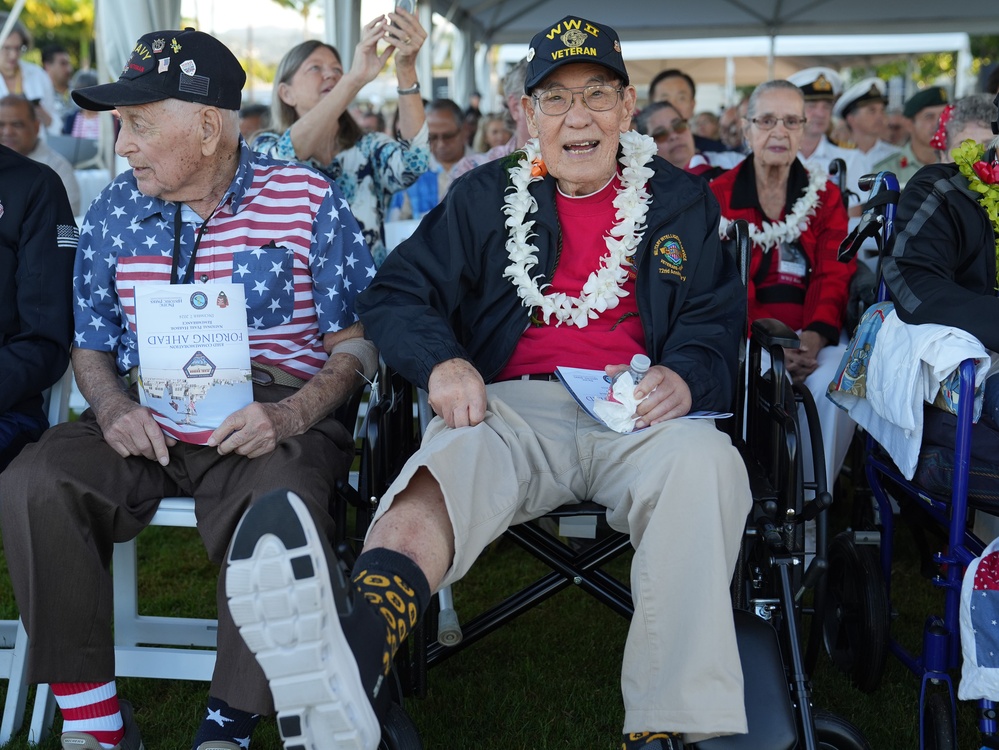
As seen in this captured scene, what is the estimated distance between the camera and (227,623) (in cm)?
239

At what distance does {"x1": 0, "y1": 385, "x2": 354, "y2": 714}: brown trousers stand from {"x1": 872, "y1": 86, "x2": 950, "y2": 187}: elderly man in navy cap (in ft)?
15.4

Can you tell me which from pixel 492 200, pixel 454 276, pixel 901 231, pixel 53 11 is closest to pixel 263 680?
pixel 454 276

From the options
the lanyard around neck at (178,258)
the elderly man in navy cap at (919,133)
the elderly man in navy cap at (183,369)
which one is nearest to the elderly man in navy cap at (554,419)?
the elderly man in navy cap at (183,369)

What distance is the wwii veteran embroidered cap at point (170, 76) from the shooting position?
2.75 metres

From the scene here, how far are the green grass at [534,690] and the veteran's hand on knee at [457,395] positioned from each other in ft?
3.01

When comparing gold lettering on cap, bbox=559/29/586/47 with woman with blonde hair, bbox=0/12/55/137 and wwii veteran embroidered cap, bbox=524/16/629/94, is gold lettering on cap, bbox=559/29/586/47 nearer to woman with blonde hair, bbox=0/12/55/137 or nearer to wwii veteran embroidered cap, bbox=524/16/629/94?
wwii veteran embroidered cap, bbox=524/16/629/94

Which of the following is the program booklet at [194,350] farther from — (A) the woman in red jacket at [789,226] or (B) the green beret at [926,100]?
(B) the green beret at [926,100]

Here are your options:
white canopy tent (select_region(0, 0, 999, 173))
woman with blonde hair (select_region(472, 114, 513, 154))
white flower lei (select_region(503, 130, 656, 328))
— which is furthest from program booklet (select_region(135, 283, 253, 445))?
white canopy tent (select_region(0, 0, 999, 173))

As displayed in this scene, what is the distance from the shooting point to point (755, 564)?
9.12 feet

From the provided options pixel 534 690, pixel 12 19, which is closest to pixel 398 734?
pixel 534 690

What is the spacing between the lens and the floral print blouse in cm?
431

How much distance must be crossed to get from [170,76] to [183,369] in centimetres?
79

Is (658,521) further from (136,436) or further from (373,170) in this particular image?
(373,170)

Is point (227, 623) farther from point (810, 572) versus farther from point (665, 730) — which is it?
point (810, 572)
